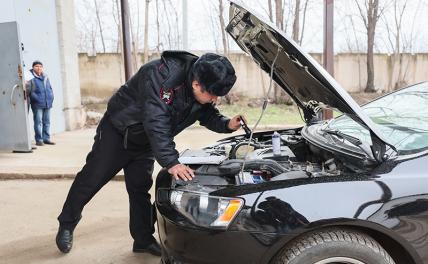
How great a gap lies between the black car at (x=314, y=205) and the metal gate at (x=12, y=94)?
5.14 meters

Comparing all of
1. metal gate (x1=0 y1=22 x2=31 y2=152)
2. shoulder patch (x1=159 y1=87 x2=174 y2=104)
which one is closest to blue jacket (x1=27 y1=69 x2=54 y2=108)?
metal gate (x1=0 y1=22 x2=31 y2=152)

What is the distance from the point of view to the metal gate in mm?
6789

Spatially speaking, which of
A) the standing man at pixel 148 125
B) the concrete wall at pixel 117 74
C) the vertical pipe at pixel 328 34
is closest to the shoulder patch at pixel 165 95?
the standing man at pixel 148 125

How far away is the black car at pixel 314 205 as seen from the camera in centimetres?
204

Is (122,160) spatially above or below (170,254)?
above

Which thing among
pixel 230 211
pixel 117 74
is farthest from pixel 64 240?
pixel 117 74

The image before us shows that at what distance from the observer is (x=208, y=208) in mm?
2170

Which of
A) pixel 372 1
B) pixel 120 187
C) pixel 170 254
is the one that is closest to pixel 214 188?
pixel 170 254

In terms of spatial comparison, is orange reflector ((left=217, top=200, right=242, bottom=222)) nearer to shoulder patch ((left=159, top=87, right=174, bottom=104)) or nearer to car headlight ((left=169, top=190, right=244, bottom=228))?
car headlight ((left=169, top=190, right=244, bottom=228))

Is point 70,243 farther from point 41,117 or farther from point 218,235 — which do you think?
point 41,117

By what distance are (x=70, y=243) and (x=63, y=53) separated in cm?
704

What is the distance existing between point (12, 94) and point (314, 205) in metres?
6.10

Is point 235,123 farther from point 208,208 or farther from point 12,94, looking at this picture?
point 12,94

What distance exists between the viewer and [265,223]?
206cm
